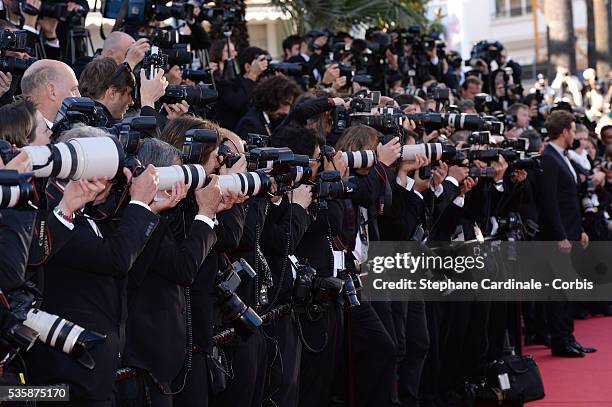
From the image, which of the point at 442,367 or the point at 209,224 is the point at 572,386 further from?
the point at 209,224

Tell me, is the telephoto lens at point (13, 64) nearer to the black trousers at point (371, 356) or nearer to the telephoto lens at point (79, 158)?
the telephoto lens at point (79, 158)

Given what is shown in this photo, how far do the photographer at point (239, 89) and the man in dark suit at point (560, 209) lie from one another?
2.93 m

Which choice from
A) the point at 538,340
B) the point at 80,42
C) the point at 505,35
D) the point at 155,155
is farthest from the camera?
the point at 505,35

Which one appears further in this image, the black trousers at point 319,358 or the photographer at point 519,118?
the photographer at point 519,118

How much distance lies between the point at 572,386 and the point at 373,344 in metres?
2.56

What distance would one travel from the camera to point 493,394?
309 inches

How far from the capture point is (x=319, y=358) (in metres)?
6.07

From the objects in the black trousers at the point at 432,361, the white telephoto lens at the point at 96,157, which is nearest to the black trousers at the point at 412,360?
the black trousers at the point at 432,361

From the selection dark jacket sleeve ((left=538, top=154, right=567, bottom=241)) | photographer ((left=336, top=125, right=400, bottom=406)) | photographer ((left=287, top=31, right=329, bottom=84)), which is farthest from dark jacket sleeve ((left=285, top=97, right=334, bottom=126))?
dark jacket sleeve ((left=538, top=154, right=567, bottom=241))

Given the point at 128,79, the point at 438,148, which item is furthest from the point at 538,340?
the point at 128,79

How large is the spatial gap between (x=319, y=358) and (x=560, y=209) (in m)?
4.52

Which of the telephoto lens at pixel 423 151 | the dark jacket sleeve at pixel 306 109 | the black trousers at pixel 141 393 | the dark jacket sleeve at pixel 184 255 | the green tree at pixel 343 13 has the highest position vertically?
the green tree at pixel 343 13

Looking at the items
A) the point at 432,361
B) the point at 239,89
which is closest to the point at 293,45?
the point at 239,89

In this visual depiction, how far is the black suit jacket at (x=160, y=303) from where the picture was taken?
4.34 meters
